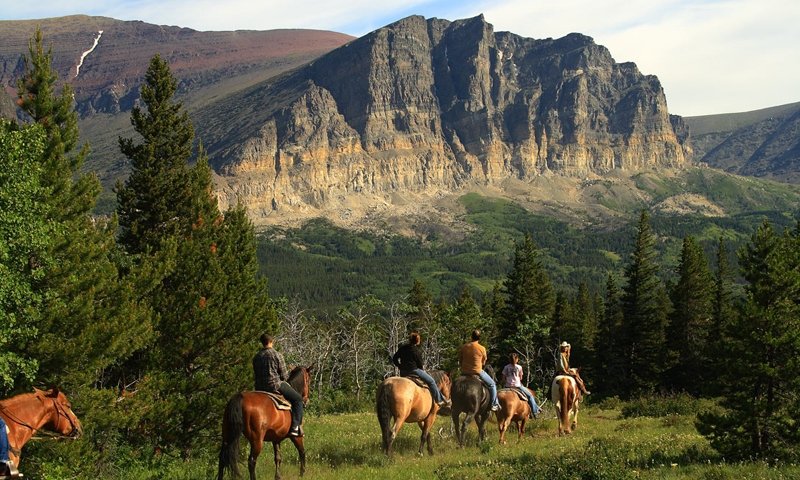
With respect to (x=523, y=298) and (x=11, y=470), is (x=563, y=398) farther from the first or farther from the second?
(x=523, y=298)

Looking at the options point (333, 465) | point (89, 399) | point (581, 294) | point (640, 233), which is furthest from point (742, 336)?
point (581, 294)

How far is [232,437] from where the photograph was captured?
50.4ft

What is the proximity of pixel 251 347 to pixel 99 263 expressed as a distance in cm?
806

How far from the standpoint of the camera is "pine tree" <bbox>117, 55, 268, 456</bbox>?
2352 cm

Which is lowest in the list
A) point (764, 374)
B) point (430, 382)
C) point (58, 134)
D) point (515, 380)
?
point (515, 380)

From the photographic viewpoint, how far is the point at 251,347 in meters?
26.7

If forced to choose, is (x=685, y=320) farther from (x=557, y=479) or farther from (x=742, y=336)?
(x=557, y=479)

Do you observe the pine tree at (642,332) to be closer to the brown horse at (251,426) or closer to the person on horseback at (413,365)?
the person on horseback at (413,365)

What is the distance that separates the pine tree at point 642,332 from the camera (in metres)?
57.5

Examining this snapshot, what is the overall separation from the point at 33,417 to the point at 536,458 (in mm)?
11001

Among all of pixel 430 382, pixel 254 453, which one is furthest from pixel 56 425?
pixel 430 382

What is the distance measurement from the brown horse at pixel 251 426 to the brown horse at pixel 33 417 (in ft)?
9.96

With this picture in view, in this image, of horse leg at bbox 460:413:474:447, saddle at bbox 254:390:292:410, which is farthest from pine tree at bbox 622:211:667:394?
saddle at bbox 254:390:292:410

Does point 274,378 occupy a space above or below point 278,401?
above
